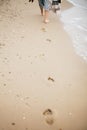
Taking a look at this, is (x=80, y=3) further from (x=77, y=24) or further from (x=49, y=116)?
(x=49, y=116)

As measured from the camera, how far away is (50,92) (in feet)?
10.8

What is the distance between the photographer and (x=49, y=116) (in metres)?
2.94

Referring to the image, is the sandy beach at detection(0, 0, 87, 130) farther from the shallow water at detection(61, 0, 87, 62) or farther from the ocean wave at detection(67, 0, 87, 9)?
the ocean wave at detection(67, 0, 87, 9)

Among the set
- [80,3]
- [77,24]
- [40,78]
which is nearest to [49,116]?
[40,78]

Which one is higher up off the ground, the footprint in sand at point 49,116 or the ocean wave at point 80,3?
the ocean wave at point 80,3

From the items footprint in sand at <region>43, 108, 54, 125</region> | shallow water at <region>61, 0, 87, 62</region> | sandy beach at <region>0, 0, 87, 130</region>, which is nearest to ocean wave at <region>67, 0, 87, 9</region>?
shallow water at <region>61, 0, 87, 62</region>

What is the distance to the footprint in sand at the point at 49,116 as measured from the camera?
113 inches

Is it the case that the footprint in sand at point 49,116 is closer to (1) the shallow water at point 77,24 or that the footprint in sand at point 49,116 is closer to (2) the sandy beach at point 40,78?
(2) the sandy beach at point 40,78

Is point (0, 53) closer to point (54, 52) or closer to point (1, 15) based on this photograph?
point (54, 52)

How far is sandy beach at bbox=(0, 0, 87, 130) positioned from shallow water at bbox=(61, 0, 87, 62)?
0.16 metres

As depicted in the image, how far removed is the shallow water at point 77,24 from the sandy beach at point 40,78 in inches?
6.2

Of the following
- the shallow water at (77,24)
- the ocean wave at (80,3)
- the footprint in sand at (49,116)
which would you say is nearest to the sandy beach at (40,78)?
the footprint in sand at (49,116)

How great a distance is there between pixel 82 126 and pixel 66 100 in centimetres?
49

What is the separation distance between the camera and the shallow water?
4.40m
